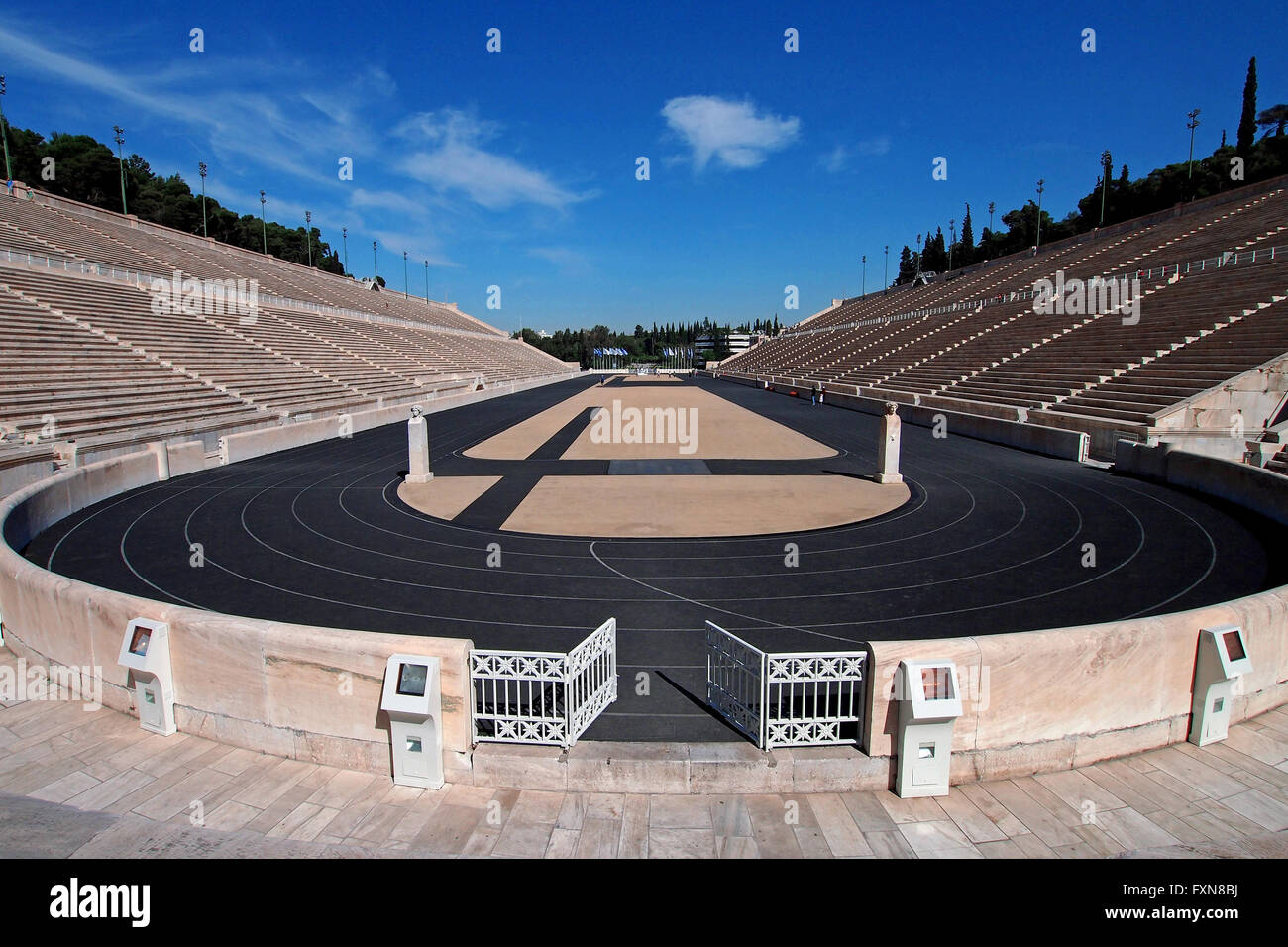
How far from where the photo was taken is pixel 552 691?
521 centimetres

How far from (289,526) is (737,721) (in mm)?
9286

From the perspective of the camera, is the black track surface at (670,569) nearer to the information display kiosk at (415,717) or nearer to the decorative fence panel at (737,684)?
the decorative fence panel at (737,684)

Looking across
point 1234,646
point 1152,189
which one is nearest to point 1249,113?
point 1152,189

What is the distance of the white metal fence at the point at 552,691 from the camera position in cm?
466

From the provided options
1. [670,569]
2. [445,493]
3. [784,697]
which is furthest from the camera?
[445,493]

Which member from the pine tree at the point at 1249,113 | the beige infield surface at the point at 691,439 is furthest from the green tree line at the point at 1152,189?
the beige infield surface at the point at 691,439

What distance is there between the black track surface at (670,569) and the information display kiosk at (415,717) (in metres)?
1.36

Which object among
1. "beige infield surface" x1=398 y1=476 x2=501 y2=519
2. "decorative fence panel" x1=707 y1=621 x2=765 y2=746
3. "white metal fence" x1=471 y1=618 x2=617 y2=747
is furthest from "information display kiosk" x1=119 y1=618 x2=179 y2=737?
"beige infield surface" x1=398 y1=476 x2=501 y2=519

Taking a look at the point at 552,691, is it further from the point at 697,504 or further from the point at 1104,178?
the point at 1104,178

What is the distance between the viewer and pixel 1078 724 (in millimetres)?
4840

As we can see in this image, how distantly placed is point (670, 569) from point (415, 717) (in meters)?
5.10

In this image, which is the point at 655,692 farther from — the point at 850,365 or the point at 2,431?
the point at 850,365

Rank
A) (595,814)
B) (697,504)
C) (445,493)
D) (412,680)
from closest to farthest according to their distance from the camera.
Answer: (595,814) < (412,680) < (697,504) < (445,493)
